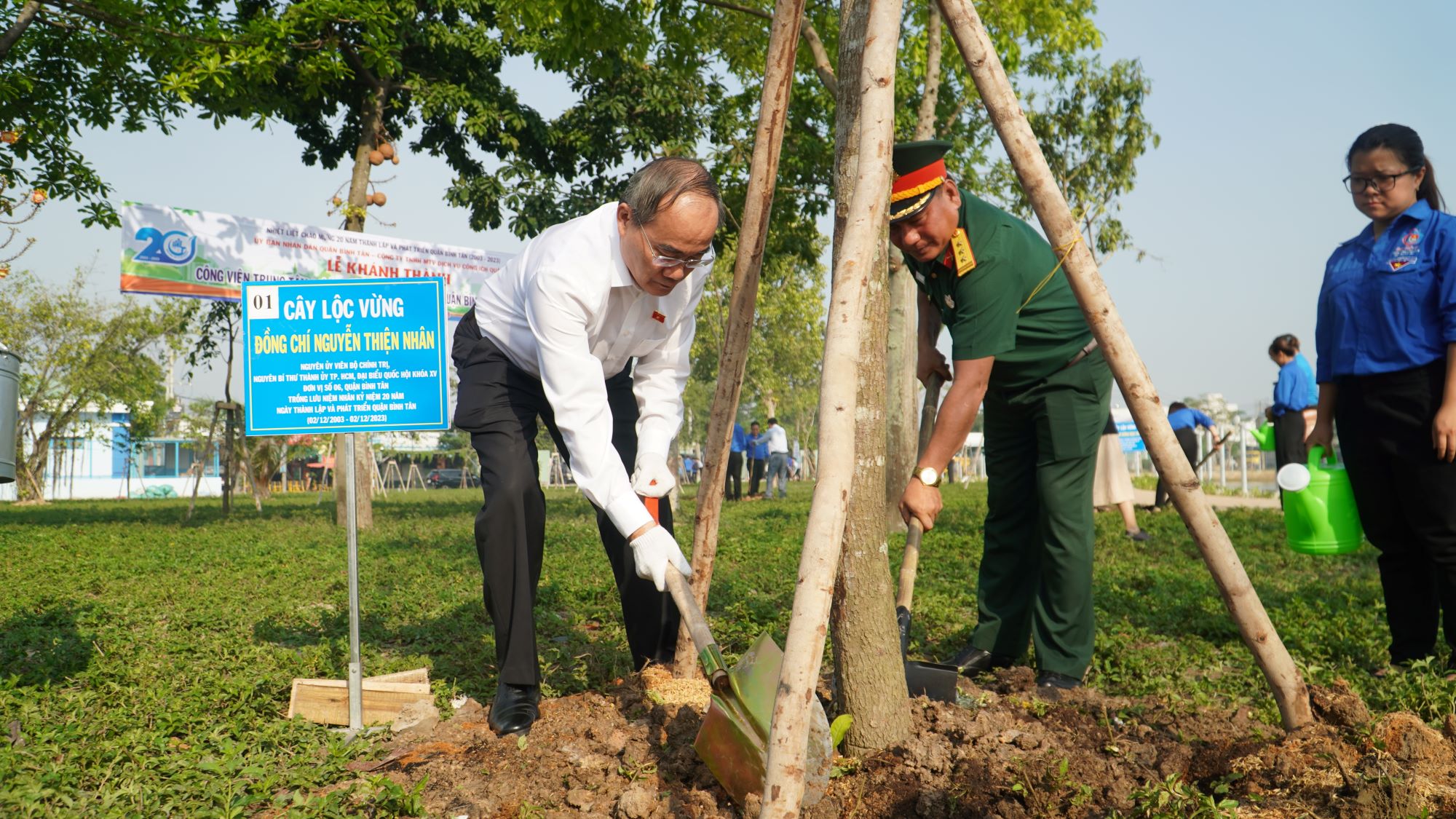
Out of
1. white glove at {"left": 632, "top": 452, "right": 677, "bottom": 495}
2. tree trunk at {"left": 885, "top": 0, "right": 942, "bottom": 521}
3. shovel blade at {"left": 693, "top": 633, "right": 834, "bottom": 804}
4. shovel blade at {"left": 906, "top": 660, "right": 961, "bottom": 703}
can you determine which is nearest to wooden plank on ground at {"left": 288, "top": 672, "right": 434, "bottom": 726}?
white glove at {"left": 632, "top": 452, "right": 677, "bottom": 495}

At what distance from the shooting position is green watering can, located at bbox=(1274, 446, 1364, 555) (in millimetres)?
3670

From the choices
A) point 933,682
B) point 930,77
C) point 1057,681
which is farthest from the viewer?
point 930,77

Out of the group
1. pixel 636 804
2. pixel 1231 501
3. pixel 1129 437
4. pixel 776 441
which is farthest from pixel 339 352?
pixel 1129 437

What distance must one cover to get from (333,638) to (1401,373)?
15.0ft

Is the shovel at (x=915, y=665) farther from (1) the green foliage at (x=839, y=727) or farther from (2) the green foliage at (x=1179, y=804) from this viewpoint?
(2) the green foliage at (x=1179, y=804)

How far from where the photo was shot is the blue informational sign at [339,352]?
3.45 meters

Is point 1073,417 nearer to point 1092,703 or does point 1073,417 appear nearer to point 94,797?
point 1092,703

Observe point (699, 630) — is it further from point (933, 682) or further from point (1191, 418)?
point (1191, 418)

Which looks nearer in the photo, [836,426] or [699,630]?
[836,426]

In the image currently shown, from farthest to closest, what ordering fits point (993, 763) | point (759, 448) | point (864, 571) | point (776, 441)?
1. point (759, 448)
2. point (776, 441)
3. point (864, 571)
4. point (993, 763)

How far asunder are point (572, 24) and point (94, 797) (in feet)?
19.3

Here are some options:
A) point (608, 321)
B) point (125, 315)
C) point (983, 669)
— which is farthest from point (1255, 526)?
point (125, 315)

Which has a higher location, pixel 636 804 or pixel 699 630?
pixel 699 630

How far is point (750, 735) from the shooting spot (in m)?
2.28
